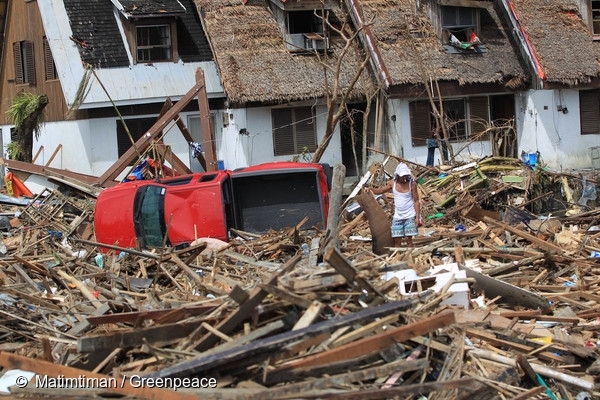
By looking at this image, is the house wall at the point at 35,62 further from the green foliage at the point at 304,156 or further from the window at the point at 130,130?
the green foliage at the point at 304,156

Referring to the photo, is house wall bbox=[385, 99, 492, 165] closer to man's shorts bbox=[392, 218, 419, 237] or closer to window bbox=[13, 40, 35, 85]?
window bbox=[13, 40, 35, 85]

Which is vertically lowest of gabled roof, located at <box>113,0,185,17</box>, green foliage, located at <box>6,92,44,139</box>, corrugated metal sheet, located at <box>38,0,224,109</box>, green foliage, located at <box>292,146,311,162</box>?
green foliage, located at <box>292,146,311,162</box>

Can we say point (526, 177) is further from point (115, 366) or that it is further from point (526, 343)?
point (115, 366)

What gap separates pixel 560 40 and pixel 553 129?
8.15 ft

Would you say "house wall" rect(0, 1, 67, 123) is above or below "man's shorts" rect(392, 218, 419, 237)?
above

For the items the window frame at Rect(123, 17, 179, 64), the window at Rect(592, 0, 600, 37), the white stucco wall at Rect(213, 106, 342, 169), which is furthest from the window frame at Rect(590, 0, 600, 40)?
the window frame at Rect(123, 17, 179, 64)

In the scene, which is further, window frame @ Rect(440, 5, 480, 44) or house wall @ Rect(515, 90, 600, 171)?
window frame @ Rect(440, 5, 480, 44)

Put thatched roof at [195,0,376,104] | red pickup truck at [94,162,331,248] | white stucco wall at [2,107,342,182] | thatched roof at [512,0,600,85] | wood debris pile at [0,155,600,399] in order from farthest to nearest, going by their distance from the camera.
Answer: thatched roof at [512,0,600,85] < white stucco wall at [2,107,342,182] < thatched roof at [195,0,376,104] < red pickup truck at [94,162,331,248] < wood debris pile at [0,155,600,399]

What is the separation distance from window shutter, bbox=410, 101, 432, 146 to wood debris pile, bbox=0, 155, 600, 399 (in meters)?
10.3

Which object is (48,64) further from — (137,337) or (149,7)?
(137,337)

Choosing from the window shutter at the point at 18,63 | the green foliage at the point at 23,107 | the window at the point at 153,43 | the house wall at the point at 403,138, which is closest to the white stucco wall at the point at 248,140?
the house wall at the point at 403,138

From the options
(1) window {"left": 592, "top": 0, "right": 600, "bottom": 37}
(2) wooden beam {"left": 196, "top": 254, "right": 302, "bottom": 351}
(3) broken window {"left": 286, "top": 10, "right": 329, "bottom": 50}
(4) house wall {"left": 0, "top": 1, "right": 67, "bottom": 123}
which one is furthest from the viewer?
(1) window {"left": 592, "top": 0, "right": 600, "bottom": 37}

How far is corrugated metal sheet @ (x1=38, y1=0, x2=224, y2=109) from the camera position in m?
20.7

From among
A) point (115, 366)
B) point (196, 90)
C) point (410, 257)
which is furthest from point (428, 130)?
point (115, 366)
